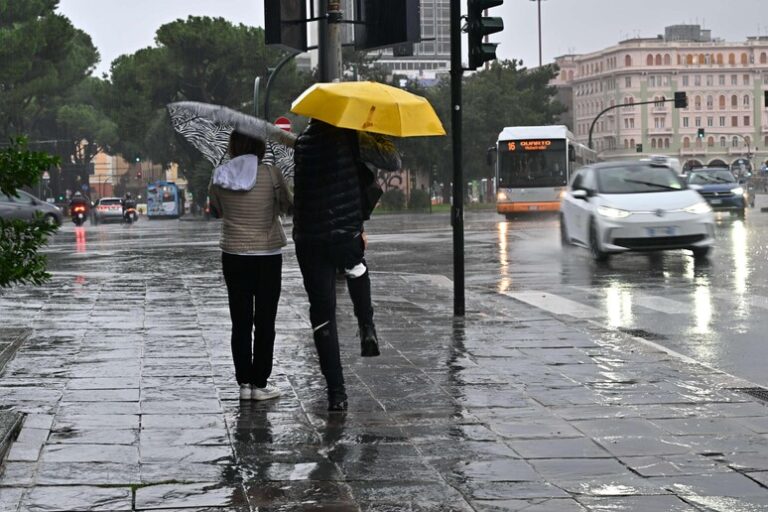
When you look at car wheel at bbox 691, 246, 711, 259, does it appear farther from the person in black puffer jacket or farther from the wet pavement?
the person in black puffer jacket

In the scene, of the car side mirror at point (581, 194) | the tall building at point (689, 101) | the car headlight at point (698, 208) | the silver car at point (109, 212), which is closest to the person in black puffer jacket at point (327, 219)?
the car headlight at point (698, 208)

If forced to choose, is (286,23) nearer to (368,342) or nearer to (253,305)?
(253,305)

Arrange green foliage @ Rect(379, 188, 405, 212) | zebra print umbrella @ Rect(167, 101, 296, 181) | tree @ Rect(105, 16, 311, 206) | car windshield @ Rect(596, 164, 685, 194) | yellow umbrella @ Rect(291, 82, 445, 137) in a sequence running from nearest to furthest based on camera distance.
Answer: yellow umbrella @ Rect(291, 82, 445, 137), zebra print umbrella @ Rect(167, 101, 296, 181), car windshield @ Rect(596, 164, 685, 194), green foliage @ Rect(379, 188, 405, 212), tree @ Rect(105, 16, 311, 206)

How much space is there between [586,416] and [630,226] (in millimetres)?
13457

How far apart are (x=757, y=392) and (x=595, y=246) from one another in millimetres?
13112

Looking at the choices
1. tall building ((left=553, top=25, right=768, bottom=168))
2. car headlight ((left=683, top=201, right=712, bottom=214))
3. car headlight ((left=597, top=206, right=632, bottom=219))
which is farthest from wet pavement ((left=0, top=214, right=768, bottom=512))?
tall building ((left=553, top=25, right=768, bottom=168))

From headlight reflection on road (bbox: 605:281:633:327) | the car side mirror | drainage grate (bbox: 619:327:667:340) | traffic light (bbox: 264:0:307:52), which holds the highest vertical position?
traffic light (bbox: 264:0:307:52)

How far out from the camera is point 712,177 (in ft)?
139

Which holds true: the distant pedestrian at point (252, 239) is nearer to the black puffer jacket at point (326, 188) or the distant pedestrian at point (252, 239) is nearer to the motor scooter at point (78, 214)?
the black puffer jacket at point (326, 188)

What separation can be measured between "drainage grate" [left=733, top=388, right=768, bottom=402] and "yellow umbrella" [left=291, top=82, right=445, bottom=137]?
7.80ft

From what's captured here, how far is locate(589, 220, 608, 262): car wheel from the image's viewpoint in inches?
826

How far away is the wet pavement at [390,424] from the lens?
5520 millimetres

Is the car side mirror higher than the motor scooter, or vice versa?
the car side mirror

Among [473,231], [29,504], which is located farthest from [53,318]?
[473,231]
